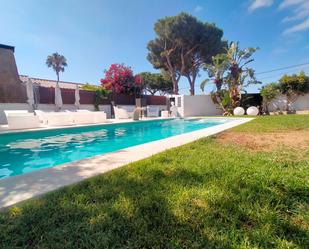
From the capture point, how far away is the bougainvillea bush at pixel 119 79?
18.4 meters

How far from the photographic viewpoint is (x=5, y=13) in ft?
30.2

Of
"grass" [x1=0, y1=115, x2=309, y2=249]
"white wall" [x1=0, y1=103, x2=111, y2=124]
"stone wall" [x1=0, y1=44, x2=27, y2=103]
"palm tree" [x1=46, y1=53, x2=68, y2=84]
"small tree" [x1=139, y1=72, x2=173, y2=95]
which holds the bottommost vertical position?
"grass" [x1=0, y1=115, x2=309, y2=249]

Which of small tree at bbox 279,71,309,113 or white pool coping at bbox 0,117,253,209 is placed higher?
small tree at bbox 279,71,309,113

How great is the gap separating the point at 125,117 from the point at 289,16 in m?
16.2

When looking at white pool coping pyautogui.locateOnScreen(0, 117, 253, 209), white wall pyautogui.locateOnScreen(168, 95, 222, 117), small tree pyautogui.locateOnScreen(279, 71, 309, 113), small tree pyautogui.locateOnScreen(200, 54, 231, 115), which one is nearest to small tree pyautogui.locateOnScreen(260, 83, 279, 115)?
small tree pyautogui.locateOnScreen(279, 71, 309, 113)

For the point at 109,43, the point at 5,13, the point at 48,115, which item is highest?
the point at 109,43

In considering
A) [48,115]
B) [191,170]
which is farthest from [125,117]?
[191,170]

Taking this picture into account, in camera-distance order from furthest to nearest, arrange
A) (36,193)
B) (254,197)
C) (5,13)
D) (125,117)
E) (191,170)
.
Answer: (125,117)
(5,13)
(191,170)
(36,193)
(254,197)

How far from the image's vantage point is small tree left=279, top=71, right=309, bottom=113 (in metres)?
15.9

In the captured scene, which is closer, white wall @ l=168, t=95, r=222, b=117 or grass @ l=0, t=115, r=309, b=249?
grass @ l=0, t=115, r=309, b=249

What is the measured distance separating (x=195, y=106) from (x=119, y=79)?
8525mm

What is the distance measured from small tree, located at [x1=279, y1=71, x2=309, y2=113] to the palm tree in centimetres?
4214

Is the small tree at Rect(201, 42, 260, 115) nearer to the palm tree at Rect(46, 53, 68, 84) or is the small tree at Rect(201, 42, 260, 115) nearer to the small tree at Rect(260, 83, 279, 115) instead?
the small tree at Rect(260, 83, 279, 115)

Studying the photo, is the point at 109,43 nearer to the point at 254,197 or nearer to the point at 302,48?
the point at 254,197
